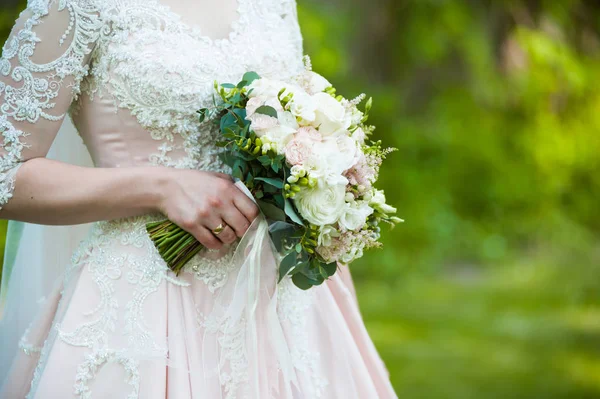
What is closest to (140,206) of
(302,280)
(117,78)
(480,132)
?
(117,78)

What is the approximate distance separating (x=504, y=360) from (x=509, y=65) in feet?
14.5

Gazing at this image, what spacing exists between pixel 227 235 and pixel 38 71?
610 millimetres

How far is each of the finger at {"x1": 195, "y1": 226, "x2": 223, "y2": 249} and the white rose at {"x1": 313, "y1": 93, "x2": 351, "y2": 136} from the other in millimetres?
374

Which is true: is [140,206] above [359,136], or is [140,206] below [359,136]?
below

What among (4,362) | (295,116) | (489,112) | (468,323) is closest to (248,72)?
(295,116)

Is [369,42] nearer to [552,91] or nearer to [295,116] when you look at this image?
[552,91]

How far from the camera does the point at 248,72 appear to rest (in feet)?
5.96

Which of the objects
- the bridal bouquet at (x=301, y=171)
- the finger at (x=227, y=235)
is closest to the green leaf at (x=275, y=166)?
the bridal bouquet at (x=301, y=171)

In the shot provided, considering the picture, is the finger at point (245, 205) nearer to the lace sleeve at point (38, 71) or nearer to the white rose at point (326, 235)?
the white rose at point (326, 235)

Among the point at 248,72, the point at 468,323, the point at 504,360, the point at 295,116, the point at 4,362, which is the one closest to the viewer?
the point at 295,116

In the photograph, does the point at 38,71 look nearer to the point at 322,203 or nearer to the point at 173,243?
the point at 173,243

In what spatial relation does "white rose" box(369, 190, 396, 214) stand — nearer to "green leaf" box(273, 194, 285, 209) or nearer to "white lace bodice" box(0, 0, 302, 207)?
"green leaf" box(273, 194, 285, 209)

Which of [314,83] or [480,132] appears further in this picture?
[480,132]

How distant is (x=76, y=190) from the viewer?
1775 millimetres
